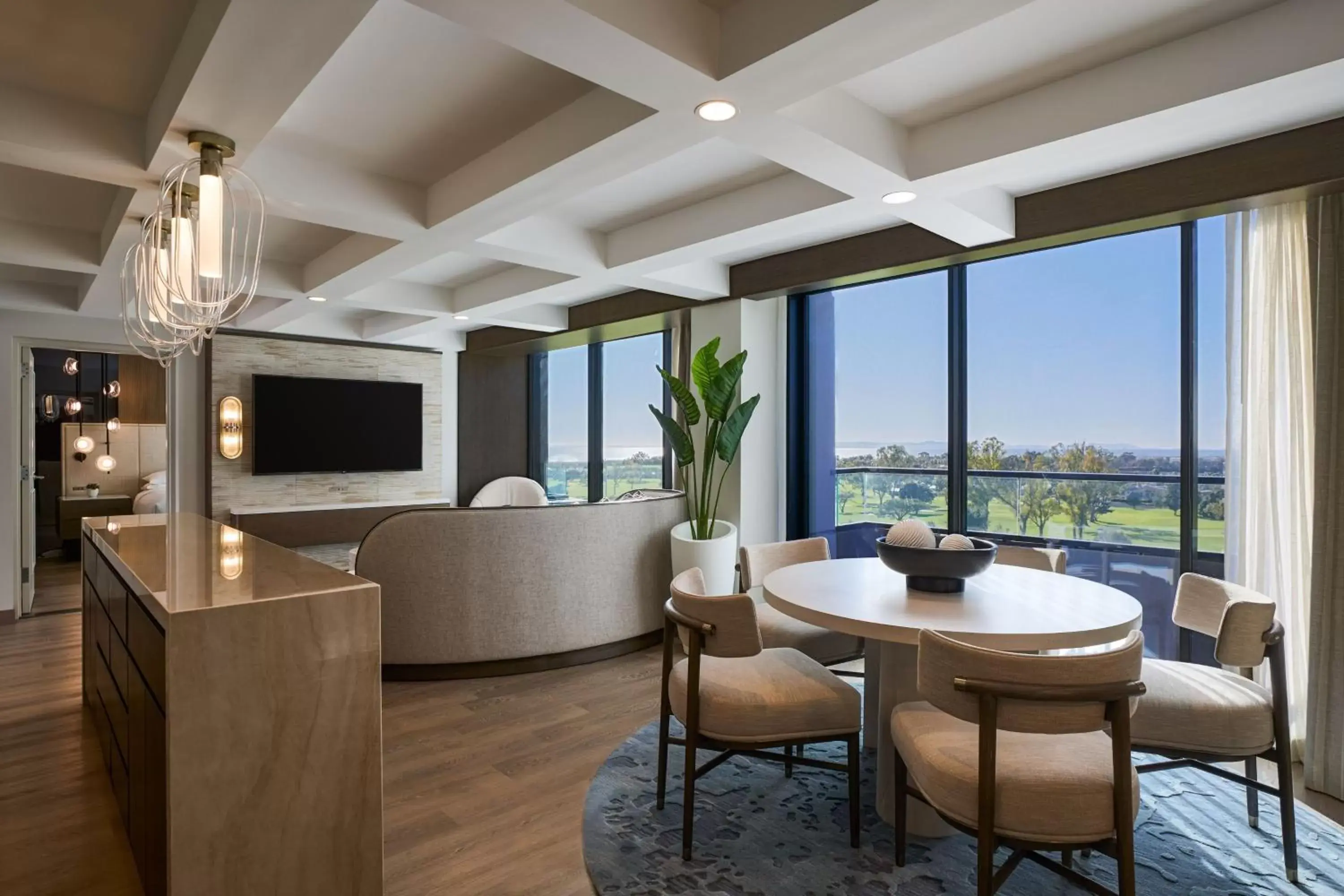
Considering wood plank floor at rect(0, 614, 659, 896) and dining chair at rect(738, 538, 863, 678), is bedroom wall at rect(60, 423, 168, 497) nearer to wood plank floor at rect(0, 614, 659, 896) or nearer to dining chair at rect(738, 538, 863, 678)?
wood plank floor at rect(0, 614, 659, 896)

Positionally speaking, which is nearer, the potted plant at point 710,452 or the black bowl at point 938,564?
the black bowl at point 938,564

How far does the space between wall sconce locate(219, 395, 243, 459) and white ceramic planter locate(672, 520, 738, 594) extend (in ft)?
13.9

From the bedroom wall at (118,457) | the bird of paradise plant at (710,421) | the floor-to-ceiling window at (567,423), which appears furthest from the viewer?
the bedroom wall at (118,457)

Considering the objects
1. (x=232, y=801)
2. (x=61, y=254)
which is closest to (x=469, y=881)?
(x=232, y=801)

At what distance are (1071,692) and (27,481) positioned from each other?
6.80 m

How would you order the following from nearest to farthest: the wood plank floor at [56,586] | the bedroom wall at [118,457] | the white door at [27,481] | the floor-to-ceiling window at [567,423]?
the white door at [27,481]
the wood plank floor at [56,586]
the floor-to-ceiling window at [567,423]
the bedroom wall at [118,457]

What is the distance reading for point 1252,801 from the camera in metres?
2.32

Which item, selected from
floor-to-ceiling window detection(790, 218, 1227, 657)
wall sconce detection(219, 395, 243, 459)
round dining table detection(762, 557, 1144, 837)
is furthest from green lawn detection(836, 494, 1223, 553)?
wall sconce detection(219, 395, 243, 459)

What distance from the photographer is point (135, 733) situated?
6.38ft

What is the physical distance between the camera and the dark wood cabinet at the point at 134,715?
5.32 ft

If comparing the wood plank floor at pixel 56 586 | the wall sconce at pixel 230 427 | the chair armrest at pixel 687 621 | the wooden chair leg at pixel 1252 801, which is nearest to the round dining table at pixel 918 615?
the chair armrest at pixel 687 621

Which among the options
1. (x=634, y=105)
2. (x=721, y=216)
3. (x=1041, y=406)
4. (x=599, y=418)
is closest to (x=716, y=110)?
(x=634, y=105)

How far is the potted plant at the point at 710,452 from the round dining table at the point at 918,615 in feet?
4.70

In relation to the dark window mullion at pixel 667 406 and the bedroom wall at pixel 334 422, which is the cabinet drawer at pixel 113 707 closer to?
the bedroom wall at pixel 334 422
